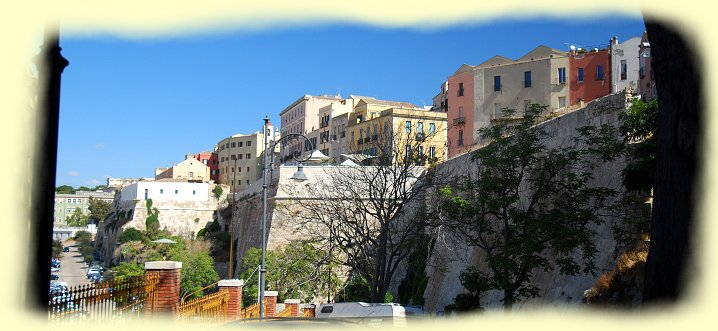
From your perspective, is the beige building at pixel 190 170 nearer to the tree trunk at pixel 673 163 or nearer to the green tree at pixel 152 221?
the green tree at pixel 152 221

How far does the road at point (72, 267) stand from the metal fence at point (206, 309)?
4558 centimetres

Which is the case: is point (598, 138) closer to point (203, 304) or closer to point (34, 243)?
point (203, 304)

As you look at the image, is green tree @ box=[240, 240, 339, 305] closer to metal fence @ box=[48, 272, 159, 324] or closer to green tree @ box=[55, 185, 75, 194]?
metal fence @ box=[48, 272, 159, 324]

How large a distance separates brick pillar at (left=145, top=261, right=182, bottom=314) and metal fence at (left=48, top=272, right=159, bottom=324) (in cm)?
9

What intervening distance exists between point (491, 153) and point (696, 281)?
518 inches

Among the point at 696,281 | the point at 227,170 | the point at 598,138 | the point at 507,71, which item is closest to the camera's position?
the point at 696,281

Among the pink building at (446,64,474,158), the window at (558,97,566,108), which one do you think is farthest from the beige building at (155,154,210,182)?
the window at (558,97,566,108)

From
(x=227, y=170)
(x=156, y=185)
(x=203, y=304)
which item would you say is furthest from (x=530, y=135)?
(x=227, y=170)

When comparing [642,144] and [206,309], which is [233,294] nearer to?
[206,309]

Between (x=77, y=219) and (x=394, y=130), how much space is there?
10132cm

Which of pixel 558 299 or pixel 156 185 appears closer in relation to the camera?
pixel 558 299

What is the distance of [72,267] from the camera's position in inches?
3115

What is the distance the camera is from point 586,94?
44469 mm

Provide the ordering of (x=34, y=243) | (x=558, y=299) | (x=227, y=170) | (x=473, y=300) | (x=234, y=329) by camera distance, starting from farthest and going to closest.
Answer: (x=227, y=170), (x=473, y=300), (x=558, y=299), (x=234, y=329), (x=34, y=243)
